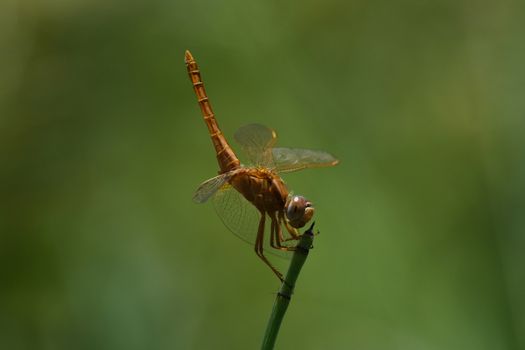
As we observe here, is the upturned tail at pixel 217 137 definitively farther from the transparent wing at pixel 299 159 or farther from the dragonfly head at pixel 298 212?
the dragonfly head at pixel 298 212

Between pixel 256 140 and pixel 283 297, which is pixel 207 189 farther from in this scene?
pixel 283 297

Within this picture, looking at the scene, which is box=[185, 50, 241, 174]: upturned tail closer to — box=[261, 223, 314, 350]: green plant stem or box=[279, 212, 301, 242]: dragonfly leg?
box=[279, 212, 301, 242]: dragonfly leg

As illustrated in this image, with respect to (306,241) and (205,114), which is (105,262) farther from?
(306,241)

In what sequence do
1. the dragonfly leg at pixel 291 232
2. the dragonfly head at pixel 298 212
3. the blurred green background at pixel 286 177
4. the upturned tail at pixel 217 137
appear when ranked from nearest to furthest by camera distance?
the dragonfly head at pixel 298 212, the dragonfly leg at pixel 291 232, the upturned tail at pixel 217 137, the blurred green background at pixel 286 177

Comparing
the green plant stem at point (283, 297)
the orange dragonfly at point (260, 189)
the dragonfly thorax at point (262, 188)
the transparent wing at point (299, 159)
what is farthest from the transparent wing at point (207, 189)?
the green plant stem at point (283, 297)

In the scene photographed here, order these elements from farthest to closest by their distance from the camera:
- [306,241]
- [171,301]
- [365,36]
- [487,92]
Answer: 1. [365,36]
2. [487,92]
3. [171,301]
4. [306,241]

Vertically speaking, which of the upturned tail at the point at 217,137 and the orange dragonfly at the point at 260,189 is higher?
the upturned tail at the point at 217,137

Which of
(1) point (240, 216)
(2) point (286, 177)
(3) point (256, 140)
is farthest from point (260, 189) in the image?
(2) point (286, 177)

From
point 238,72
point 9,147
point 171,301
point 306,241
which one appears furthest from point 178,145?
point 306,241
